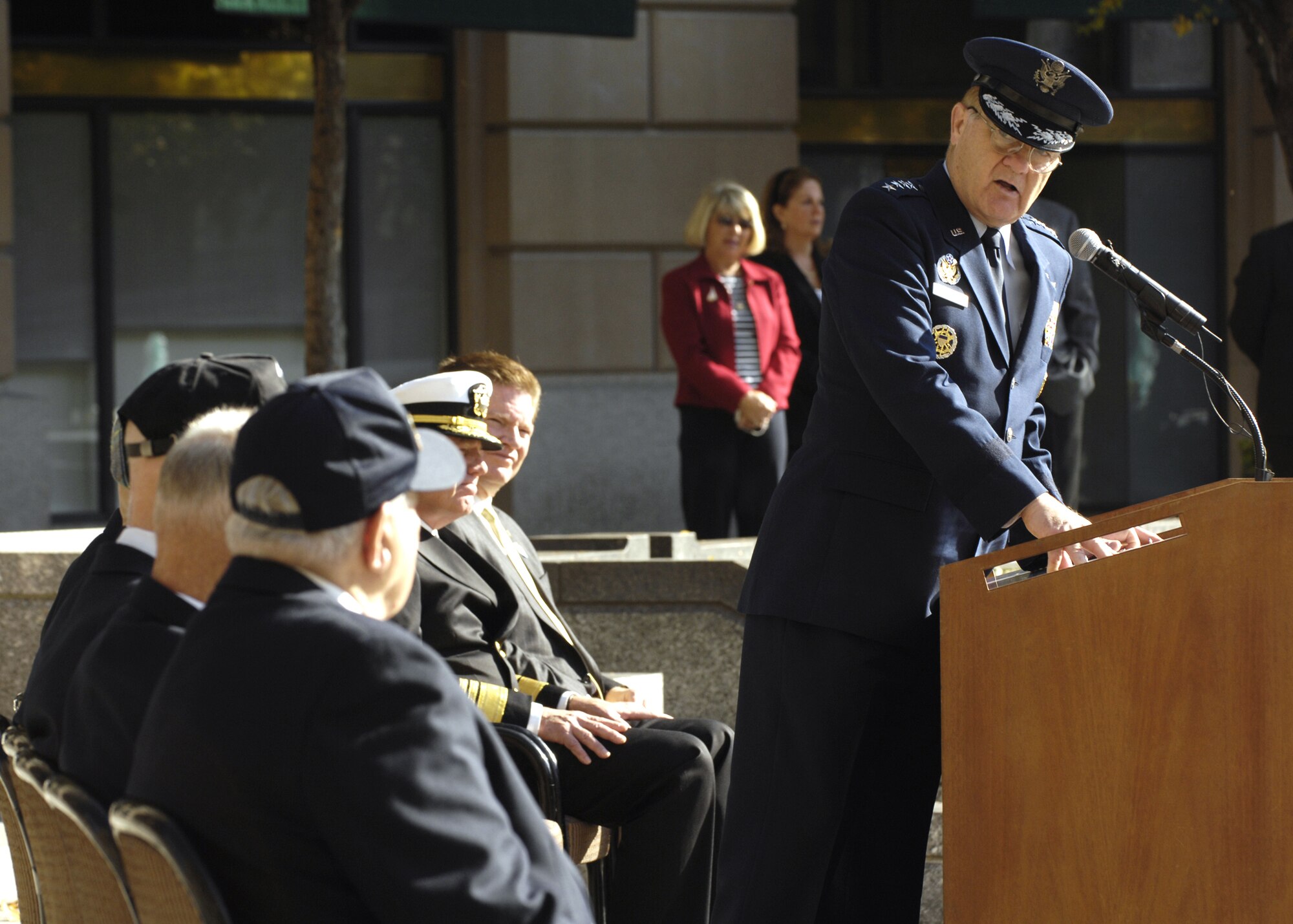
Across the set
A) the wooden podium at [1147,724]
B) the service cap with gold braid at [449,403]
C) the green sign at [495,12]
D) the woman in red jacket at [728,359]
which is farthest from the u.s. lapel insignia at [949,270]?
the green sign at [495,12]

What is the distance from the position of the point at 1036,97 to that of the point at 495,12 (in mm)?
6815

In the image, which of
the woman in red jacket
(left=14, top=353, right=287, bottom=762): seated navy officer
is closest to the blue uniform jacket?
(left=14, top=353, right=287, bottom=762): seated navy officer

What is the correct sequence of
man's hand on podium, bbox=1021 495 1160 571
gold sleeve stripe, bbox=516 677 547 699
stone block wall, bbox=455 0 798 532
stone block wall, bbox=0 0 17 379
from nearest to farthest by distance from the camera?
1. man's hand on podium, bbox=1021 495 1160 571
2. gold sleeve stripe, bbox=516 677 547 699
3. stone block wall, bbox=0 0 17 379
4. stone block wall, bbox=455 0 798 532

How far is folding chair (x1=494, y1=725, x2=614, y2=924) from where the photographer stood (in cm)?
360

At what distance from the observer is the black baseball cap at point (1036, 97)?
3.32 m

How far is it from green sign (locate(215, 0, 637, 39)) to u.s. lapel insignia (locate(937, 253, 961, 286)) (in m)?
6.53

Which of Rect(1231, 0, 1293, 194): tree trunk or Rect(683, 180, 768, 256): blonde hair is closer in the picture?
Rect(683, 180, 768, 256): blonde hair

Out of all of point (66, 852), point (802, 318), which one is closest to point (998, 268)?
point (66, 852)

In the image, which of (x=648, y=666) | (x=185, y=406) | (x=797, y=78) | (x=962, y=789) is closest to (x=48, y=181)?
(x=797, y=78)

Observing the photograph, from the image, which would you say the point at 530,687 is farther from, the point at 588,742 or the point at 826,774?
the point at 826,774

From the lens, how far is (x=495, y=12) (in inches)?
382

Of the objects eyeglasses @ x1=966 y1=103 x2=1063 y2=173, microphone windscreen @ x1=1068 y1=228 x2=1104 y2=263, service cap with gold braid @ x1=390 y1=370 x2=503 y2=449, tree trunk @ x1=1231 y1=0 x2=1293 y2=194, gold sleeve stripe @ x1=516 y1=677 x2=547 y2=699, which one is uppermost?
tree trunk @ x1=1231 y1=0 x2=1293 y2=194

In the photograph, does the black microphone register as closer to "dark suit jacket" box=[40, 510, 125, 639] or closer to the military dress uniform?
the military dress uniform

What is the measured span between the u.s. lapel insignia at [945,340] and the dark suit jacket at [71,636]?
152 centimetres
